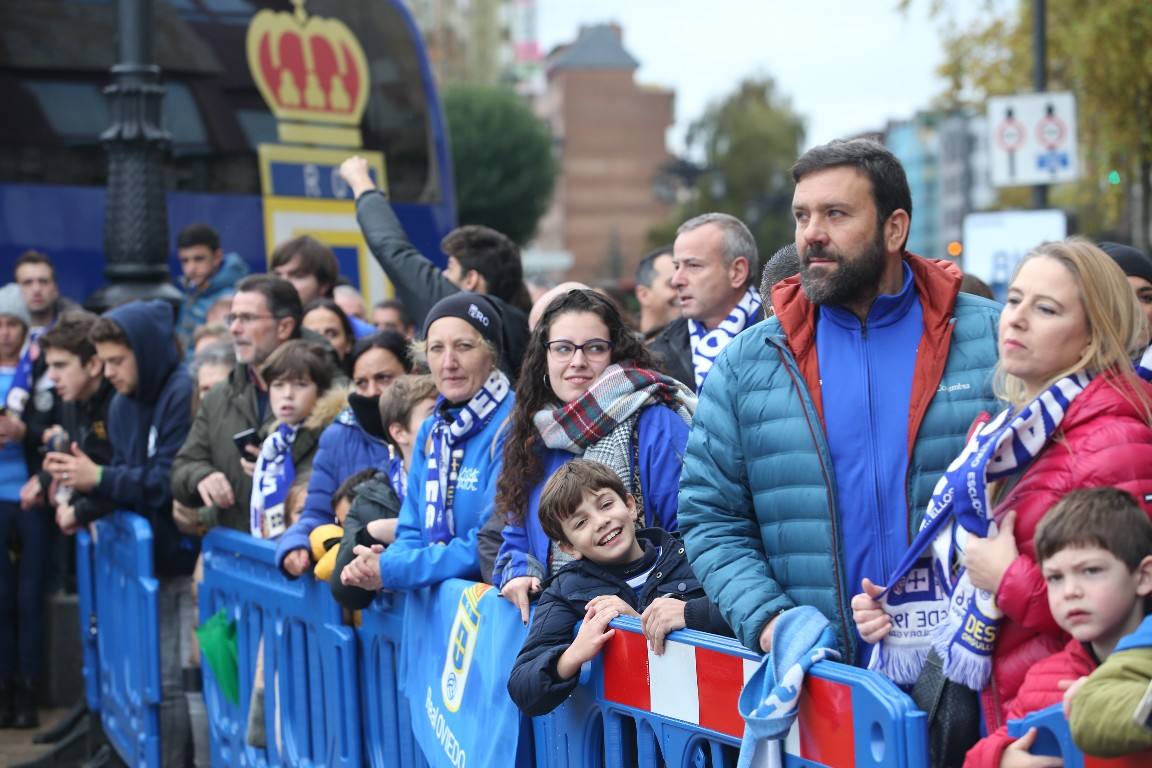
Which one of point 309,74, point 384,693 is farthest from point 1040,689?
point 309,74

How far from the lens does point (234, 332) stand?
7.53 metres

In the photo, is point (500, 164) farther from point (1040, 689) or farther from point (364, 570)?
point (1040, 689)

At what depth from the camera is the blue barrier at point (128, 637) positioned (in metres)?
7.62

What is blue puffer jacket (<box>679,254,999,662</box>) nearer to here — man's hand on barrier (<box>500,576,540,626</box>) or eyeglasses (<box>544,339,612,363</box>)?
man's hand on barrier (<box>500,576,540,626</box>)

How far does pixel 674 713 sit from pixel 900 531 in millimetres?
627

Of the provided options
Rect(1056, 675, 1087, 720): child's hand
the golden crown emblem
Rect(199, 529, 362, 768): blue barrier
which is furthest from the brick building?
Rect(1056, 675, 1087, 720): child's hand

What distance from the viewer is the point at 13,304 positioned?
10531mm

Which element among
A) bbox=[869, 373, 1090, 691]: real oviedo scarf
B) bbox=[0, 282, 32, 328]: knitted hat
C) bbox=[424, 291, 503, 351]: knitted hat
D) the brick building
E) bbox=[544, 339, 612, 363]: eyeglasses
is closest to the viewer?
bbox=[869, 373, 1090, 691]: real oviedo scarf

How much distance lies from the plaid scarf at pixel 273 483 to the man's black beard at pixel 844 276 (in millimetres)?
3575

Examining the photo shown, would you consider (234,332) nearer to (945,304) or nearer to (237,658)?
(237,658)

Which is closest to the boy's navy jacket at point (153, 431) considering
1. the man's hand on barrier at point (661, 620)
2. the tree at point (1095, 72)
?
the man's hand on barrier at point (661, 620)

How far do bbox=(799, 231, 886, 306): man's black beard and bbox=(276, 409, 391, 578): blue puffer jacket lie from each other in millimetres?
3068

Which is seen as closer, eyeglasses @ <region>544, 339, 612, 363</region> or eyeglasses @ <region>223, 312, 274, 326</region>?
eyeglasses @ <region>544, 339, 612, 363</region>

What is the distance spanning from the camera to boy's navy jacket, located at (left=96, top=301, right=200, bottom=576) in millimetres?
8000
